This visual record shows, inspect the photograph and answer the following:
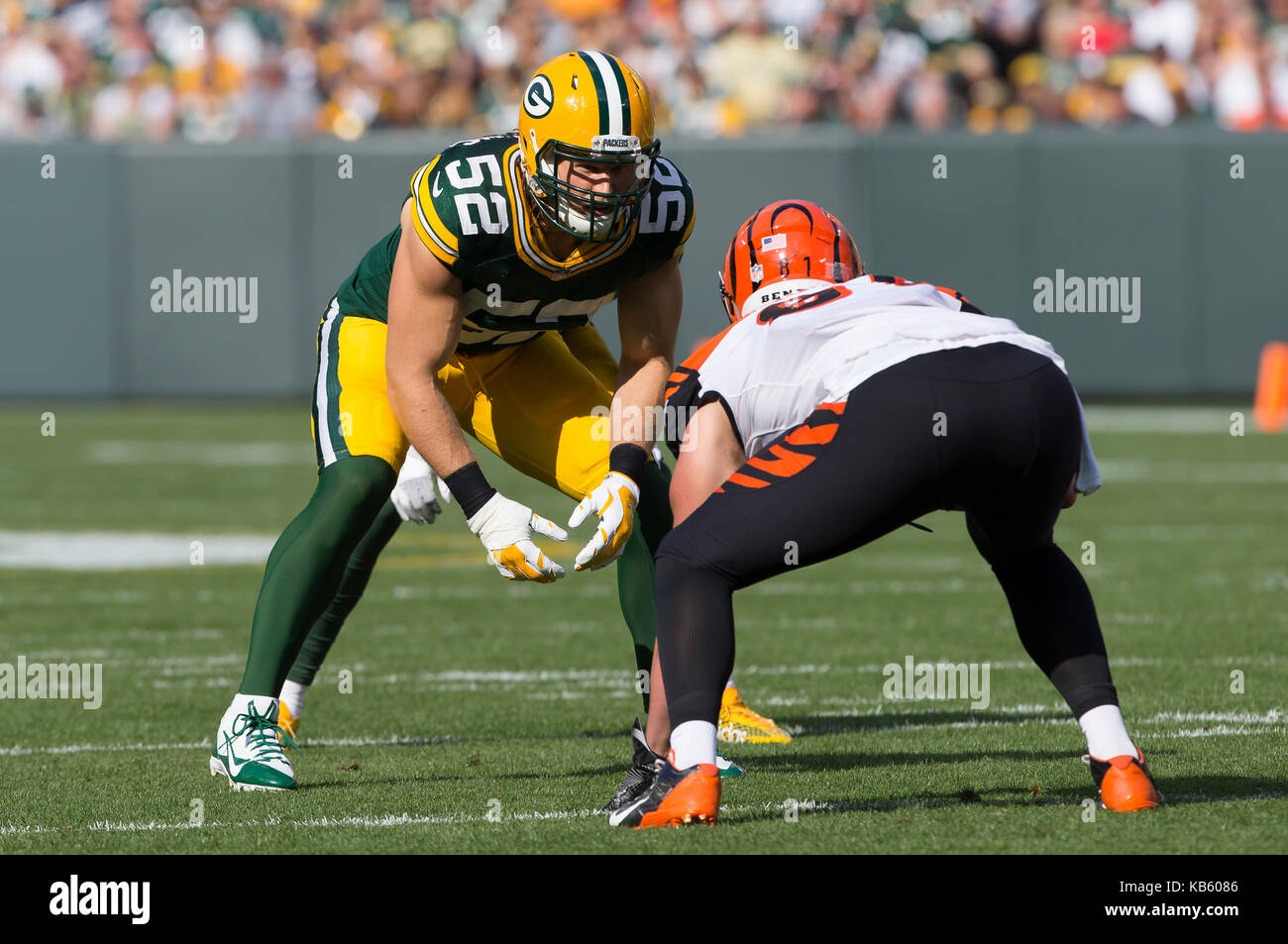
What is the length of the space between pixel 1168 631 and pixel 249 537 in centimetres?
536

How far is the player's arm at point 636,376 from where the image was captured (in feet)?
15.7

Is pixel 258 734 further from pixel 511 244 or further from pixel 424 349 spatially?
pixel 511 244

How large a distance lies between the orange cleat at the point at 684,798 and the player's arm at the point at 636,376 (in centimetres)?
71

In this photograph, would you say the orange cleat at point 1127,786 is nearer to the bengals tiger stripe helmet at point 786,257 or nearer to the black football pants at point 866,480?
the black football pants at point 866,480

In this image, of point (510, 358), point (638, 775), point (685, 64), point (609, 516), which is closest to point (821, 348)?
point (609, 516)

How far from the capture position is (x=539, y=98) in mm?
4773

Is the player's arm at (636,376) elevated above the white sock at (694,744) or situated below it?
above

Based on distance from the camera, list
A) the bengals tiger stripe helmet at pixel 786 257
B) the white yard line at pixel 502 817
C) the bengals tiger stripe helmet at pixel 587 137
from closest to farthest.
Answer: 1. the white yard line at pixel 502 817
2. the bengals tiger stripe helmet at pixel 786 257
3. the bengals tiger stripe helmet at pixel 587 137

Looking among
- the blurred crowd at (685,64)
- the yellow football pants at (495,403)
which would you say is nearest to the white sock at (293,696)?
the yellow football pants at (495,403)

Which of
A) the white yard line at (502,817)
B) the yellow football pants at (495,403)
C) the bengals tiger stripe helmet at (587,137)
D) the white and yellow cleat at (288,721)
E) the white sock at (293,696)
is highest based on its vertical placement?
the bengals tiger stripe helmet at (587,137)

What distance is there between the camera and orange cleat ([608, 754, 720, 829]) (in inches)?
164

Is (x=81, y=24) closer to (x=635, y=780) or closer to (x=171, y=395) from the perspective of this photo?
(x=171, y=395)

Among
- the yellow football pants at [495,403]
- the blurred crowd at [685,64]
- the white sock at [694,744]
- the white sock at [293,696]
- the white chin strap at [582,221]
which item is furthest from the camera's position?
the blurred crowd at [685,64]

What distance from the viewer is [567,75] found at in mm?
4797
